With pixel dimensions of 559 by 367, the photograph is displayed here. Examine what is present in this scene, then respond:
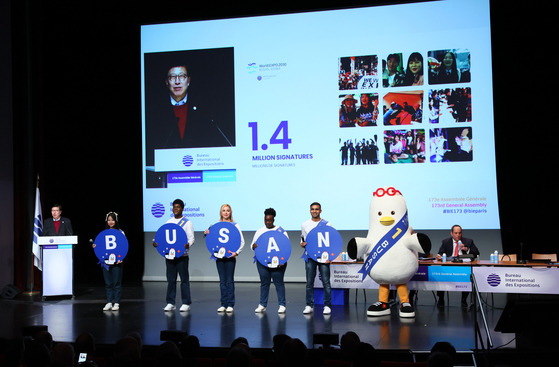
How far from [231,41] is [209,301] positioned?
5017 millimetres

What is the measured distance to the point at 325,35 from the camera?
36.5 ft

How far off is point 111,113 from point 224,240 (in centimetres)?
578

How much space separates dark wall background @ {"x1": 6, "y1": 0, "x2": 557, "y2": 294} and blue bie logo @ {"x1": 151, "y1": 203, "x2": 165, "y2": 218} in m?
0.86

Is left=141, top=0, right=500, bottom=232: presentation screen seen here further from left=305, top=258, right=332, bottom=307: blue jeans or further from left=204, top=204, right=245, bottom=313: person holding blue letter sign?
left=204, top=204, right=245, bottom=313: person holding blue letter sign

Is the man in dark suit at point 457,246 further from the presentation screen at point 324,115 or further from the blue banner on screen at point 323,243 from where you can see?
the blue banner on screen at point 323,243

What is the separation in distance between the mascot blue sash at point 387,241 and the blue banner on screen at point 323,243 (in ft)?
1.54

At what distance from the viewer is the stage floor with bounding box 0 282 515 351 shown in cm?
639

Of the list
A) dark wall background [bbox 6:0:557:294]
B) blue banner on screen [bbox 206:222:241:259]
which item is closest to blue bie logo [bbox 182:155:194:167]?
dark wall background [bbox 6:0:557:294]

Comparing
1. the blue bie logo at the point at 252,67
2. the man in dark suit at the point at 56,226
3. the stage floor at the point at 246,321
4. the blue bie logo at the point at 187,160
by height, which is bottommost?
the stage floor at the point at 246,321

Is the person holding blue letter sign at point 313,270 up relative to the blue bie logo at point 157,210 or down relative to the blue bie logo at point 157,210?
down

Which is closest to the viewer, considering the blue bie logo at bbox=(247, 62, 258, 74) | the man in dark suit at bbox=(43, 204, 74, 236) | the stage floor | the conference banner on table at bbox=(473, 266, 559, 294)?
the stage floor

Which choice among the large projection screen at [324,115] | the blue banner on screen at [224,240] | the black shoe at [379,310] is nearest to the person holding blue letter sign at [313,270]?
the black shoe at [379,310]

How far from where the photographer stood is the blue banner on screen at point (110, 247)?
27.5ft

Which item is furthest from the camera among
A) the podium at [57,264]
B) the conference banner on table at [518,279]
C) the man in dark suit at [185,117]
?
the man in dark suit at [185,117]
